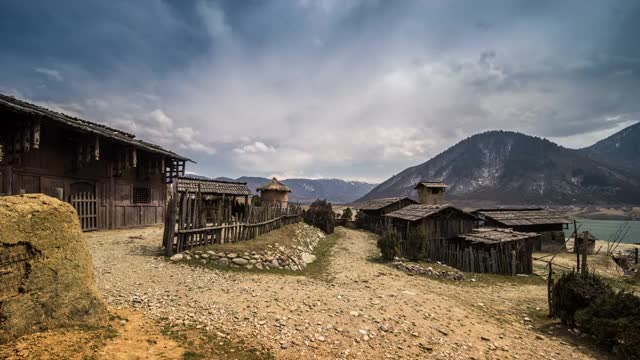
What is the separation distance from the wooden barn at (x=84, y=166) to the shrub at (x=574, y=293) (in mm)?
21379

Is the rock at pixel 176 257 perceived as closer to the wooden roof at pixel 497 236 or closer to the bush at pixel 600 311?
the bush at pixel 600 311

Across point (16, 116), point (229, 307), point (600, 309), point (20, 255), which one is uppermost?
point (16, 116)

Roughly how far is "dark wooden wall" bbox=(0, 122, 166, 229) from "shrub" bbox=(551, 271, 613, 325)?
80.3ft

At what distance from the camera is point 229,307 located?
25.3 ft

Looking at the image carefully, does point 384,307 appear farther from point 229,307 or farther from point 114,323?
point 114,323

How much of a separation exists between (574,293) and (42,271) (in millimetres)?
14894

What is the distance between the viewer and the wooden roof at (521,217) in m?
33.2

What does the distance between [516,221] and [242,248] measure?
1282 inches

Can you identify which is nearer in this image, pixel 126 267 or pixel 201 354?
pixel 201 354

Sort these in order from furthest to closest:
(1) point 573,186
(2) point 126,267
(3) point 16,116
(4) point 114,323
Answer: (1) point 573,186
(3) point 16,116
(2) point 126,267
(4) point 114,323

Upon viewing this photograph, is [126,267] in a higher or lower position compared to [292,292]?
higher

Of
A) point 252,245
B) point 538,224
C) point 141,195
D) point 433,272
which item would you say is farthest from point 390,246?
point 538,224

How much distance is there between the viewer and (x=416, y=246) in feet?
64.9

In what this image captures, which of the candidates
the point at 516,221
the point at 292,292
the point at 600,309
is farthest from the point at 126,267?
the point at 516,221
